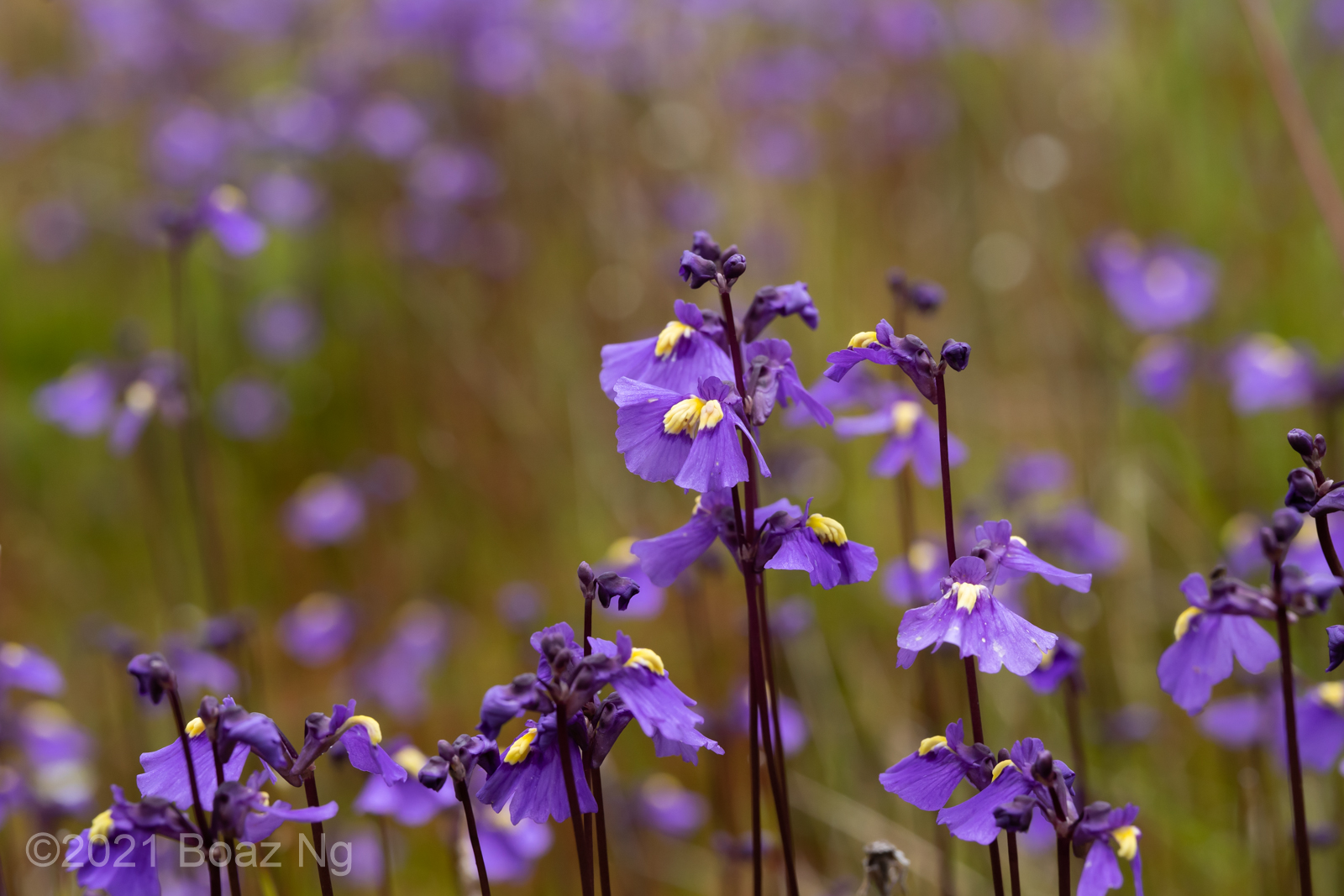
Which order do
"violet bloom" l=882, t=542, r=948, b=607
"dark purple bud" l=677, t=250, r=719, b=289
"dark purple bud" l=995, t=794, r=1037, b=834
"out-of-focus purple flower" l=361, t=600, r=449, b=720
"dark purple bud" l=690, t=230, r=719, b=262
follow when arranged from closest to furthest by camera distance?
"dark purple bud" l=995, t=794, r=1037, b=834 < "dark purple bud" l=677, t=250, r=719, b=289 < "dark purple bud" l=690, t=230, r=719, b=262 < "violet bloom" l=882, t=542, r=948, b=607 < "out-of-focus purple flower" l=361, t=600, r=449, b=720

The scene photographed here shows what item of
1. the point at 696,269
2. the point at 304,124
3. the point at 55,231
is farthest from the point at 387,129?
the point at 696,269

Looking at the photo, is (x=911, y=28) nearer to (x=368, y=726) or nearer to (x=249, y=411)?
(x=249, y=411)

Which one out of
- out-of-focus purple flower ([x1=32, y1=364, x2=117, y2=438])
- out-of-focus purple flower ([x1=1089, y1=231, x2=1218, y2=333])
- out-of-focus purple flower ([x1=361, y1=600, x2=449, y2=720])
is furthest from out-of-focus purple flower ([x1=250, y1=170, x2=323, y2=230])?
out-of-focus purple flower ([x1=1089, y1=231, x2=1218, y2=333])

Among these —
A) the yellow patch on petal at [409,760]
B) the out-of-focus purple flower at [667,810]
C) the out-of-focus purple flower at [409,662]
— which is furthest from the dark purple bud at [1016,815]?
the out-of-focus purple flower at [409,662]

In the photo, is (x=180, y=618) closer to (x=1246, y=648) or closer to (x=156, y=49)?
(x=1246, y=648)

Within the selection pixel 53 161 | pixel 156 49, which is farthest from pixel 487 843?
pixel 53 161

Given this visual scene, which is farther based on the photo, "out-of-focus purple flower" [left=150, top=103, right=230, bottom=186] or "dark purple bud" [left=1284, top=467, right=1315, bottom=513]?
"out-of-focus purple flower" [left=150, top=103, right=230, bottom=186]

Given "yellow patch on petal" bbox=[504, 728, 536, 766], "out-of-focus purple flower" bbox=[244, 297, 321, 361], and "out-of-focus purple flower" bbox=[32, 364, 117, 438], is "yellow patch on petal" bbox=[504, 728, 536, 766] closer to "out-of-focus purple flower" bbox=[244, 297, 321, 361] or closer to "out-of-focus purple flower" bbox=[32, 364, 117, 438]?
"out-of-focus purple flower" bbox=[32, 364, 117, 438]
